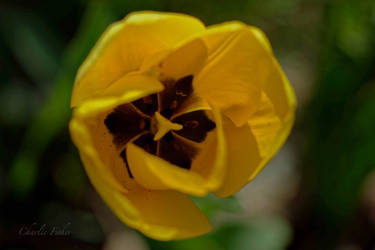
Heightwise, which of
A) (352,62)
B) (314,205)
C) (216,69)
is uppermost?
(216,69)

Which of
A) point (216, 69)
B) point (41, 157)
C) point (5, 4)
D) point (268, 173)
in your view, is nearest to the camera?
point (216, 69)

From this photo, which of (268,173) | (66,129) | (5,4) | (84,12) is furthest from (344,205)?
(5,4)

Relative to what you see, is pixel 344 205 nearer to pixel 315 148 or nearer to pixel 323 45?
pixel 315 148

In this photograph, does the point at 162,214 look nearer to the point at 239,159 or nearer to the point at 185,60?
the point at 239,159

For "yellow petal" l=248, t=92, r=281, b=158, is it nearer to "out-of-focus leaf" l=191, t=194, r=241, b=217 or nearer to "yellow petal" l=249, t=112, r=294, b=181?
"yellow petal" l=249, t=112, r=294, b=181

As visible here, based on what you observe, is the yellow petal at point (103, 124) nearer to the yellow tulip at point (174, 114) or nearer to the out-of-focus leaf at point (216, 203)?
the yellow tulip at point (174, 114)

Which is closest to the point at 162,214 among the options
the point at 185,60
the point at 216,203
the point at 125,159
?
the point at 125,159

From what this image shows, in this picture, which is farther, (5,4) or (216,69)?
(5,4)

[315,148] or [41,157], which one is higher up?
[41,157]

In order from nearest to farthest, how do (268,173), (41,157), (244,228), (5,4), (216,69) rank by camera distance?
(216,69) < (244,228) < (41,157) < (5,4) < (268,173)

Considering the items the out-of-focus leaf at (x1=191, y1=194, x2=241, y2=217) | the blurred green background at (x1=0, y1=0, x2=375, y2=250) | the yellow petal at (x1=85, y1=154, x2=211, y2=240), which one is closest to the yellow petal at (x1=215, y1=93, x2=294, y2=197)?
the yellow petal at (x1=85, y1=154, x2=211, y2=240)
